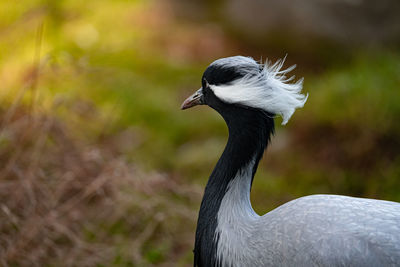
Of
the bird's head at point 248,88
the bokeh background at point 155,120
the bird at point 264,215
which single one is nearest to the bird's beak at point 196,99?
the bird at point 264,215

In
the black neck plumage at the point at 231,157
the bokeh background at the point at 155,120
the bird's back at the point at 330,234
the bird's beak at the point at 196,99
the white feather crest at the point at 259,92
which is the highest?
the bokeh background at the point at 155,120

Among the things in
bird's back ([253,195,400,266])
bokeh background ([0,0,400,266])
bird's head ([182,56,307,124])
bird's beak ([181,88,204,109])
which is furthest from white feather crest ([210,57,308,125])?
bokeh background ([0,0,400,266])

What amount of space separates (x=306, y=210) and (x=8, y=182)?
6.10 ft

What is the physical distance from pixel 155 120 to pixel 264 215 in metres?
3.25

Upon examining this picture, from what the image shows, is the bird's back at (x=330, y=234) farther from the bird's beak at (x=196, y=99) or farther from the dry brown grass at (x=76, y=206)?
the dry brown grass at (x=76, y=206)

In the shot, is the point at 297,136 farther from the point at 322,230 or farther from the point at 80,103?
the point at 322,230

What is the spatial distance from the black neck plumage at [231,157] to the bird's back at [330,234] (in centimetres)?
25

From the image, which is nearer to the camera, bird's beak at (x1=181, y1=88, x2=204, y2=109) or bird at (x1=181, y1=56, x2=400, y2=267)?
bird at (x1=181, y1=56, x2=400, y2=267)

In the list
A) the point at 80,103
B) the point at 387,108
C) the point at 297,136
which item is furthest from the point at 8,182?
the point at 387,108

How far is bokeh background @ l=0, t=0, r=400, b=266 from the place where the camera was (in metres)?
3.26

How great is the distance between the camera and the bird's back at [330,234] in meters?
2.02

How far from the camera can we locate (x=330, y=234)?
6.78 feet

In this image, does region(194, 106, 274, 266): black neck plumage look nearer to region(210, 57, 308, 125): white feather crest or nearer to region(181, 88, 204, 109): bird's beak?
region(210, 57, 308, 125): white feather crest

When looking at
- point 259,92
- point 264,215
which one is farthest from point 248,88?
point 264,215
